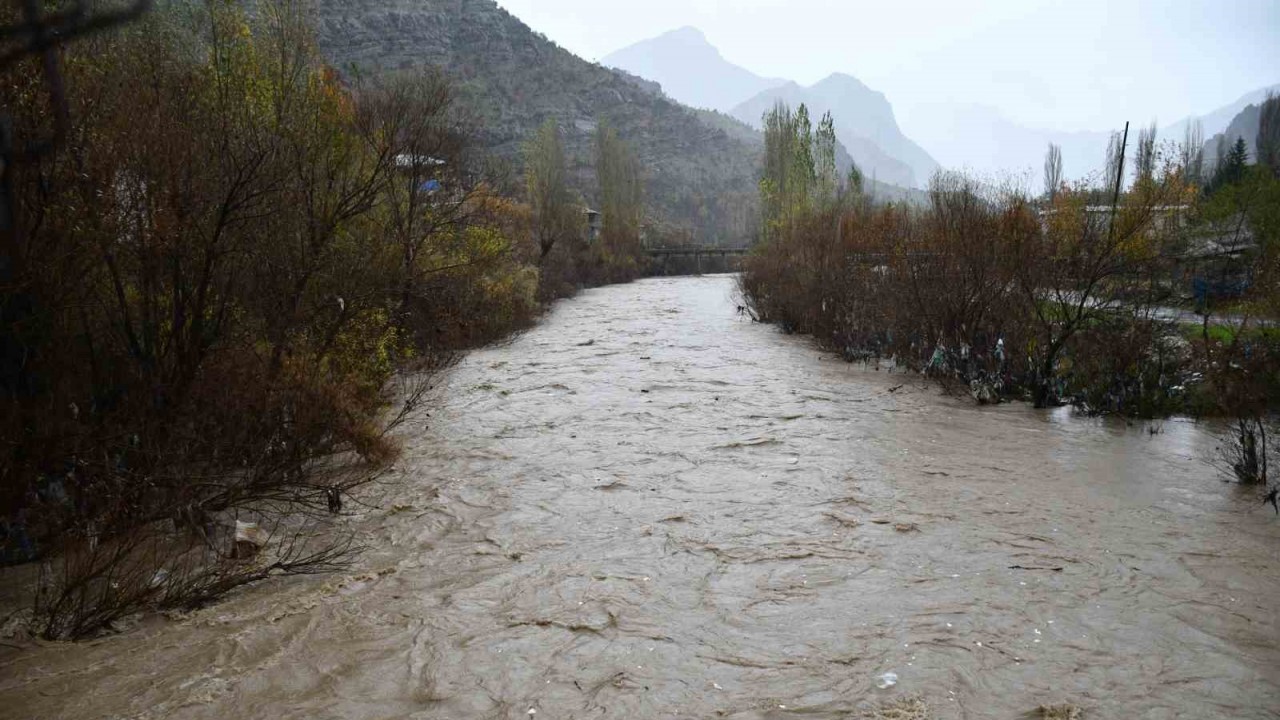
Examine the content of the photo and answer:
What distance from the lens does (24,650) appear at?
5.20 m

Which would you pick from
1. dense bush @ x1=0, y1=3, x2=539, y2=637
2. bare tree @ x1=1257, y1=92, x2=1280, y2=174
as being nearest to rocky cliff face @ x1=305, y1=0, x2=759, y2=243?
bare tree @ x1=1257, y1=92, x2=1280, y2=174

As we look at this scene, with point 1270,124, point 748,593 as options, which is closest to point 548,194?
point 748,593

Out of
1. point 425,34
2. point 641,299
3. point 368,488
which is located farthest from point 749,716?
point 425,34

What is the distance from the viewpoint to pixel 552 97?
106 meters

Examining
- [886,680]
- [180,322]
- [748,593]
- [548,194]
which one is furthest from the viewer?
[548,194]

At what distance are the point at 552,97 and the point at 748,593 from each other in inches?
4215

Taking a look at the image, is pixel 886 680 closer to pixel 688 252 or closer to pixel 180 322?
pixel 180 322

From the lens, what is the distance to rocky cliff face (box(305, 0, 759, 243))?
89.6m

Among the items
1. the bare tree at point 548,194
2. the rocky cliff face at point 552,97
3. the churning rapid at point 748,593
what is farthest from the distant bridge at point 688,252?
the churning rapid at point 748,593

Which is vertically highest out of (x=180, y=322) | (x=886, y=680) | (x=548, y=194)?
(x=548, y=194)

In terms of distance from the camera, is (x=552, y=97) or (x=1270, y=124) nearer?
(x=1270, y=124)

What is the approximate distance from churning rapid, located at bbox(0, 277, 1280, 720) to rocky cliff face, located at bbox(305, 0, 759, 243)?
6834 centimetres

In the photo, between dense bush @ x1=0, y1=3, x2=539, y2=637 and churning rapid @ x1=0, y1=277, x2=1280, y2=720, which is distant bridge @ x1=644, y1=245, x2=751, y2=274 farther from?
churning rapid @ x1=0, y1=277, x2=1280, y2=720

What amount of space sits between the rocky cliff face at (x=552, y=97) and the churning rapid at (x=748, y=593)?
224 ft
